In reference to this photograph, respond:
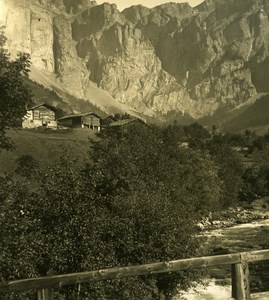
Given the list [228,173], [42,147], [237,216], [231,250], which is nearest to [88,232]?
[231,250]

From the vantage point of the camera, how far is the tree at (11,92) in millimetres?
15945

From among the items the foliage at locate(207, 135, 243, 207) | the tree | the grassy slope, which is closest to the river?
the foliage at locate(207, 135, 243, 207)

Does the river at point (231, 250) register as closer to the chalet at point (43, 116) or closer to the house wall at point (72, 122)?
the house wall at point (72, 122)

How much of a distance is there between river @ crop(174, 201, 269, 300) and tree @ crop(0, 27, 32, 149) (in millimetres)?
9922

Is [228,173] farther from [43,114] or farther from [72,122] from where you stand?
[72,122]

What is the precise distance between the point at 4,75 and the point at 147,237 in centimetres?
1221

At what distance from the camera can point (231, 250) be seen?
136 feet

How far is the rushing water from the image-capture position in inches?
1129

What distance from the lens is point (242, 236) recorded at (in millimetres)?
49656

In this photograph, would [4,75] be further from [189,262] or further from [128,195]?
[128,195]

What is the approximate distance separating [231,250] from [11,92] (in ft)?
101

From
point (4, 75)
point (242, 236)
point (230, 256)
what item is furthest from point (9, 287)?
point (242, 236)

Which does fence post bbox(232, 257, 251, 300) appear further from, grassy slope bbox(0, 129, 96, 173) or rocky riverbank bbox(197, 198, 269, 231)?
grassy slope bbox(0, 129, 96, 173)

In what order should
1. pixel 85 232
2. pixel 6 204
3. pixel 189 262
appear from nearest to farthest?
pixel 189 262 → pixel 6 204 → pixel 85 232
